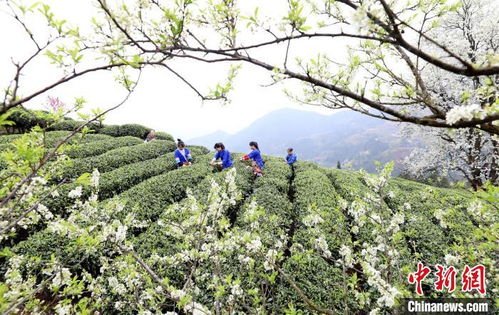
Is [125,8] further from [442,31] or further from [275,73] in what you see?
[442,31]

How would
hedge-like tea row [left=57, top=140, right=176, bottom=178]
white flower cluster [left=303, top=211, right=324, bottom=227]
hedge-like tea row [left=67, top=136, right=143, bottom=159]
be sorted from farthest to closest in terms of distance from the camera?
hedge-like tea row [left=67, top=136, right=143, bottom=159] < hedge-like tea row [left=57, top=140, right=176, bottom=178] < white flower cluster [left=303, top=211, right=324, bottom=227]

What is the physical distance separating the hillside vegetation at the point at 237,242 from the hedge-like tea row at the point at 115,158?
0.10 metres

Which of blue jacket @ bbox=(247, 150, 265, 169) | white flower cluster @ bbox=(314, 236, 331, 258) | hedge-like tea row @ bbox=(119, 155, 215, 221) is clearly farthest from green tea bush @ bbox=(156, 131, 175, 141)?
white flower cluster @ bbox=(314, 236, 331, 258)

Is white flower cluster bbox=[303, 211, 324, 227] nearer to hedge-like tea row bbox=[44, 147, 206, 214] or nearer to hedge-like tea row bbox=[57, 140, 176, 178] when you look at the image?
hedge-like tea row bbox=[44, 147, 206, 214]

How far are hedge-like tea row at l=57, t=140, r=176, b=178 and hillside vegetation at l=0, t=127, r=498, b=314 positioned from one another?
0.10m

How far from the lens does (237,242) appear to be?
4031mm

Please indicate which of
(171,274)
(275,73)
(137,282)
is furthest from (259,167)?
(275,73)

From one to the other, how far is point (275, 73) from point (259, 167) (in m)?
11.5

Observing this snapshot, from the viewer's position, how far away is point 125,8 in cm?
223

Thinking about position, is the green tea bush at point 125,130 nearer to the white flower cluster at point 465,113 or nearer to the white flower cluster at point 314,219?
the white flower cluster at point 314,219

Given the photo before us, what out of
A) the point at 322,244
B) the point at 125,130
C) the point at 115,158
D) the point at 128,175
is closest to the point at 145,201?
the point at 128,175

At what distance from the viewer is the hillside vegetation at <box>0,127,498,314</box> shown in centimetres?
350

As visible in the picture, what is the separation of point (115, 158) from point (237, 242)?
12470 mm

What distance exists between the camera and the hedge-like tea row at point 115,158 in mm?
11905
